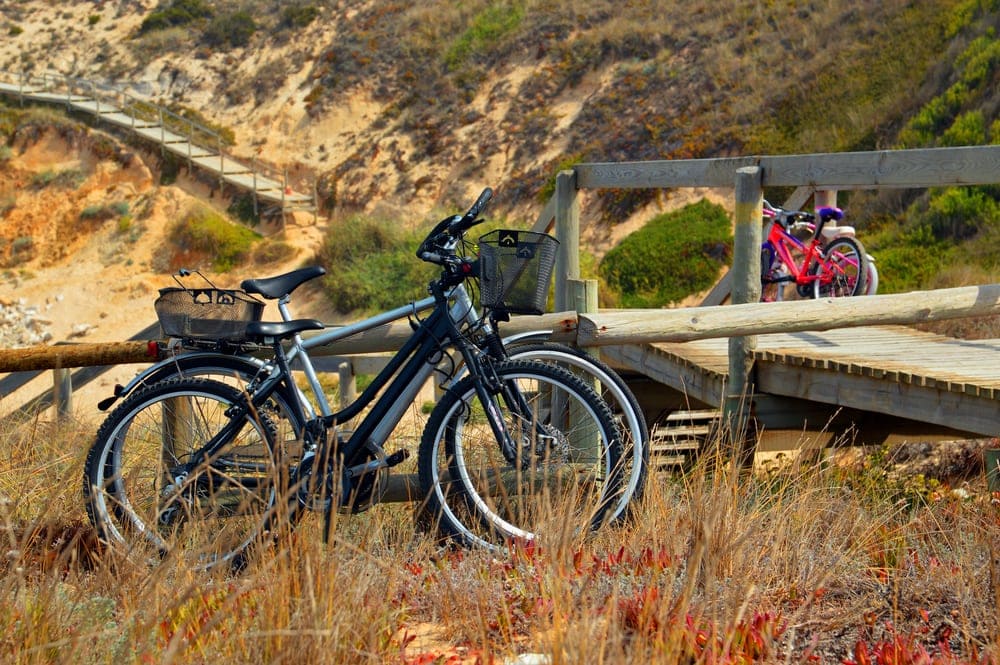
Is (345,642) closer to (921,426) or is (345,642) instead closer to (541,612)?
(541,612)

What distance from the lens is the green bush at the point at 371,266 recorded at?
20562 millimetres

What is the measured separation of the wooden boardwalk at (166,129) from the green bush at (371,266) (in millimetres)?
3111

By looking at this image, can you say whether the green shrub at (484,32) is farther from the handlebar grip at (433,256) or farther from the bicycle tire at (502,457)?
the bicycle tire at (502,457)

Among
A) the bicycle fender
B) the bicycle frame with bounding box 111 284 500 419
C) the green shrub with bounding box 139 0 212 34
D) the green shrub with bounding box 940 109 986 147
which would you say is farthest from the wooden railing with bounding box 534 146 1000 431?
the green shrub with bounding box 139 0 212 34

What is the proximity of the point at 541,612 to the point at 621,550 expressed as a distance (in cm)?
69

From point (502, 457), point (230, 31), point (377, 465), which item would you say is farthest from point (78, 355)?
point (230, 31)

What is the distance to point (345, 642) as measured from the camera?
2555mm

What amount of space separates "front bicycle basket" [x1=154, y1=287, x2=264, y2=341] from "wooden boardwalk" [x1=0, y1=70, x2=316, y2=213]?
21.7 m

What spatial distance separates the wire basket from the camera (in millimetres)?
3514

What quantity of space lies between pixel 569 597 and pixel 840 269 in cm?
757

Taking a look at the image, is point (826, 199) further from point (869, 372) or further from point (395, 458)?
point (395, 458)

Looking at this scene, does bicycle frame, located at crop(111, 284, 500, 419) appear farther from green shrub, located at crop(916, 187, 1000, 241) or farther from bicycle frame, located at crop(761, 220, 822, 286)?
green shrub, located at crop(916, 187, 1000, 241)

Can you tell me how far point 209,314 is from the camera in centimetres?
367

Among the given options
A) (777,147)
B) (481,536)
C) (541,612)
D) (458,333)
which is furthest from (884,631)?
(777,147)
